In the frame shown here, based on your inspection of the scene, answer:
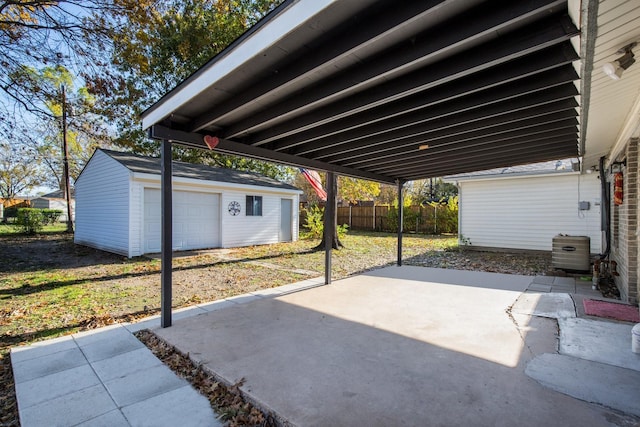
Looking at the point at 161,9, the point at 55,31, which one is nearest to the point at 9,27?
the point at 55,31

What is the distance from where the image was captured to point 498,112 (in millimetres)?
3369

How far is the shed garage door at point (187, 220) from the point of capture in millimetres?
9656

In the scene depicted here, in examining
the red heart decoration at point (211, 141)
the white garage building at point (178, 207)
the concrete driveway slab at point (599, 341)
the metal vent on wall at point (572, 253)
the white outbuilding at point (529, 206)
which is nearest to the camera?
the concrete driveway slab at point (599, 341)

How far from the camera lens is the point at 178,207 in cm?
1034

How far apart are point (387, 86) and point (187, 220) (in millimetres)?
9301

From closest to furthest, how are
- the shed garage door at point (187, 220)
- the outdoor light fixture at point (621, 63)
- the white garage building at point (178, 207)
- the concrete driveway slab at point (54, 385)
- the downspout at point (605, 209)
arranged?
the outdoor light fixture at point (621, 63)
the concrete driveway slab at point (54, 385)
the downspout at point (605, 209)
the white garage building at point (178, 207)
the shed garage door at point (187, 220)

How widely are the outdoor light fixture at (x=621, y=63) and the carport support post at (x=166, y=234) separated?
13.4 ft

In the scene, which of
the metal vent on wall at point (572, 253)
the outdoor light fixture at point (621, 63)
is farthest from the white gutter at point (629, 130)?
the metal vent on wall at point (572, 253)

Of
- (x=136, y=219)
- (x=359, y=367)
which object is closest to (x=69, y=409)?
(x=359, y=367)

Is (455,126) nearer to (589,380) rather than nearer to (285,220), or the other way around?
(589,380)

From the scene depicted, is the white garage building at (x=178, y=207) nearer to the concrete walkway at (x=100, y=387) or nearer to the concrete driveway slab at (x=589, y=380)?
the concrete walkway at (x=100, y=387)

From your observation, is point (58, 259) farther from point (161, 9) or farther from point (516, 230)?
point (516, 230)

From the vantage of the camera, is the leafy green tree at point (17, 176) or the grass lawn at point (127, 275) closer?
the grass lawn at point (127, 275)

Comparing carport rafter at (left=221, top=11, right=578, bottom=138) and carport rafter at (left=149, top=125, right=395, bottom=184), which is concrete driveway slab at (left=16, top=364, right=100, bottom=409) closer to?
carport rafter at (left=149, top=125, right=395, bottom=184)
